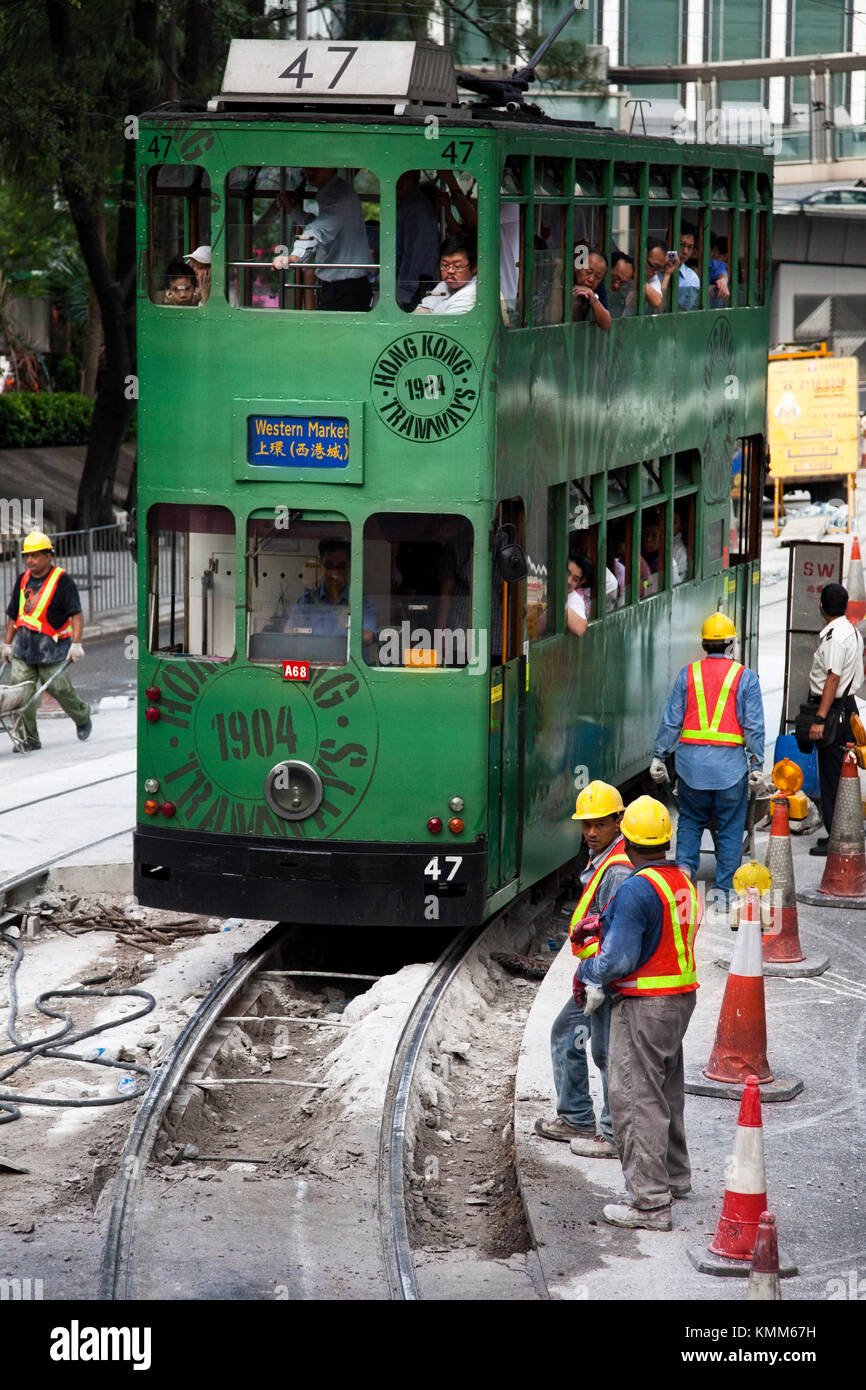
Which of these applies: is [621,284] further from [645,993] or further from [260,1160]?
[260,1160]

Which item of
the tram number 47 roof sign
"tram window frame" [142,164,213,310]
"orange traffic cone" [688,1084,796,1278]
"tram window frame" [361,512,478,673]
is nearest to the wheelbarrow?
"tram window frame" [142,164,213,310]

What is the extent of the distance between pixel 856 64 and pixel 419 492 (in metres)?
44.1

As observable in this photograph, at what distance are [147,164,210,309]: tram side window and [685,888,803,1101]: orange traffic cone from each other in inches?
168

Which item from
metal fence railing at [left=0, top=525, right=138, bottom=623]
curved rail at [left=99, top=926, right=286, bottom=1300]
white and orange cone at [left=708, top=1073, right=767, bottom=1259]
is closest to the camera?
white and orange cone at [left=708, top=1073, right=767, bottom=1259]

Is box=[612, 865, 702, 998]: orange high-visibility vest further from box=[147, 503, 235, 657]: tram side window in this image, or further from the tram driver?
box=[147, 503, 235, 657]: tram side window

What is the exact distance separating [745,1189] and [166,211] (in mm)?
5947

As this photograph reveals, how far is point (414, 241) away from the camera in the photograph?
33.5 ft

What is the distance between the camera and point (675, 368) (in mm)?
14008

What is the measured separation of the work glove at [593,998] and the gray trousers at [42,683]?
1092cm

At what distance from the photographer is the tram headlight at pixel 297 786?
10438 millimetres

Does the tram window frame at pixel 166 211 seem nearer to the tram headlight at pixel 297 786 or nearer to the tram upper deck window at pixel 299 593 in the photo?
the tram upper deck window at pixel 299 593

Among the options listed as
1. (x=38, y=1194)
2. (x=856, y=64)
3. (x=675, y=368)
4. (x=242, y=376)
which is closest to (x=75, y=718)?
(x=675, y=368)

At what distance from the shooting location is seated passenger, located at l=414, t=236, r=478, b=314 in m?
10.1

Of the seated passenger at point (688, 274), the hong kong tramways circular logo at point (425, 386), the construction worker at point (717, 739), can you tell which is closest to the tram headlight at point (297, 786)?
the hong kong tramways circular logo at point (425, 386)
